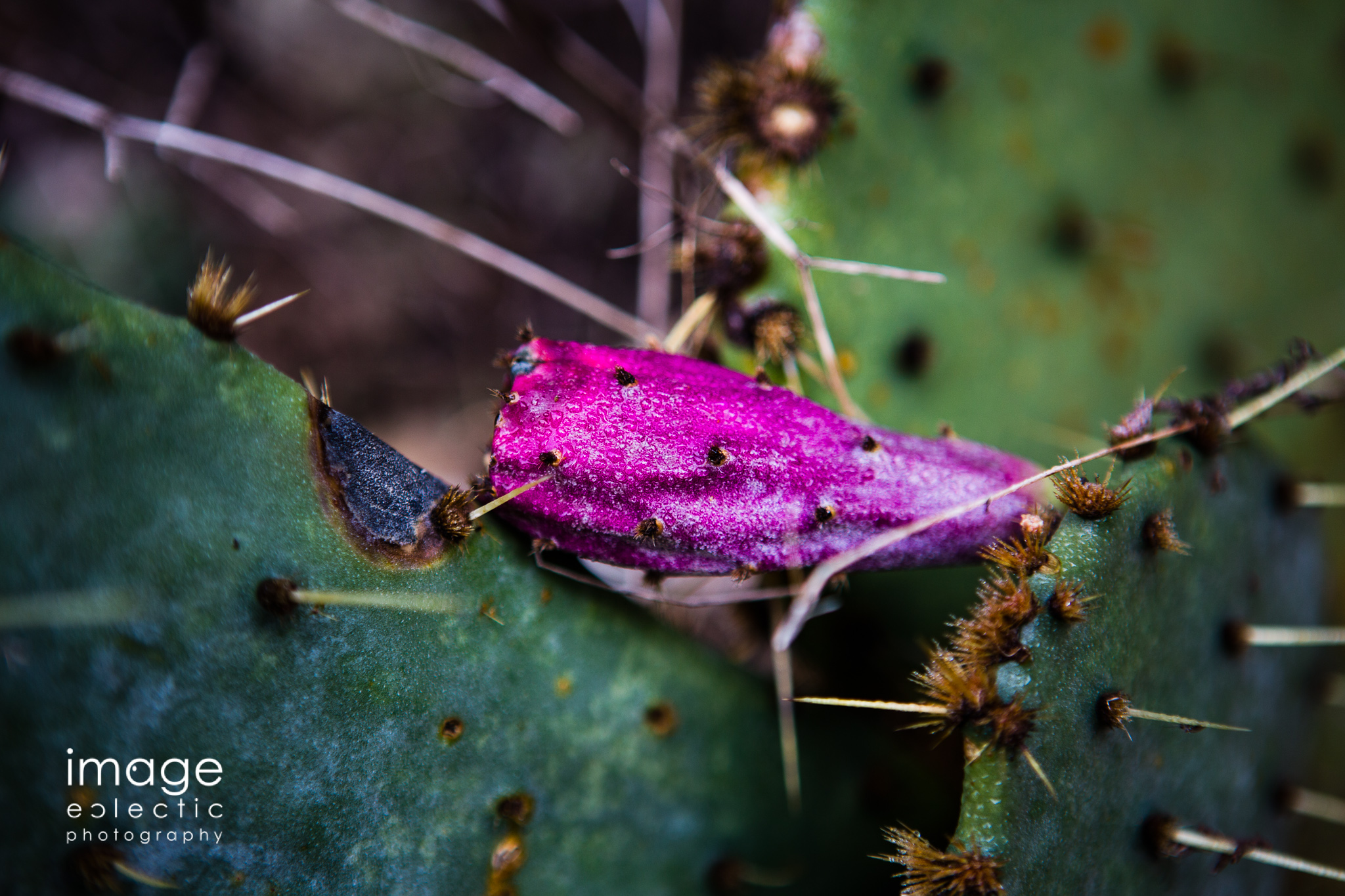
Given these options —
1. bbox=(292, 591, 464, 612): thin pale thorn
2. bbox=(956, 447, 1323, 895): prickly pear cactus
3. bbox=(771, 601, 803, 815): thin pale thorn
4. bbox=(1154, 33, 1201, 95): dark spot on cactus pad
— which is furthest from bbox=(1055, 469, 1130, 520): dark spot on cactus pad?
bbox=(1154, 33, 1201, 95): dark spot on cactus pad

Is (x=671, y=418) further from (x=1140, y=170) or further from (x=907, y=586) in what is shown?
(x=1140, y=170)

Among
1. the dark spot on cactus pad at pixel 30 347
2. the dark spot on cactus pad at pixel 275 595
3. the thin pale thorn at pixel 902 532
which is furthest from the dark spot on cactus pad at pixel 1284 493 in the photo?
the dark spot on cactus pad at pixel 30 347

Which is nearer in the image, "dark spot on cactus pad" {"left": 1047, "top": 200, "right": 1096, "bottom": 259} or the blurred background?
"dark spot on cactus pad" {"left": 1047, "top": 200, "right": 1096, "bottom": 259}

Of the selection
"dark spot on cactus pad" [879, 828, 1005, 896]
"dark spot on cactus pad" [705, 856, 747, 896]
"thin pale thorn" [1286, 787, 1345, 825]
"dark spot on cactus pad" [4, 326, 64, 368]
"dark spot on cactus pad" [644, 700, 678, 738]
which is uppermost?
"dark spot on cactus pad" [4, 326, 64, 368]

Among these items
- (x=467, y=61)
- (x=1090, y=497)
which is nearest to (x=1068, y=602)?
(x=1090, y=497)

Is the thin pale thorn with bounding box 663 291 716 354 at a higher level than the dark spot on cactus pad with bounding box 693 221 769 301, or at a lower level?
lower

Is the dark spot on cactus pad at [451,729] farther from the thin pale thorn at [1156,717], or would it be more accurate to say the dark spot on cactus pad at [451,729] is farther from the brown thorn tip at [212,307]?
the thin pale thorn at [1156,717]

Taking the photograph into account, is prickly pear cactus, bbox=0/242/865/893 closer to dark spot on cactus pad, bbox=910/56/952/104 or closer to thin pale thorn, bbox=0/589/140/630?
thin pale thorn, bbox=0/589/140/630
